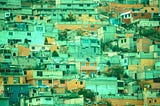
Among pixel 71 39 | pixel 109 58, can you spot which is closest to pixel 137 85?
pixel 109 58

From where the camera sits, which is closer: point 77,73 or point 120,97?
point 120,97

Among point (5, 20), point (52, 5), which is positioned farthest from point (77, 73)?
point (52, 5)

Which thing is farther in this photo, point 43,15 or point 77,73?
point 43,15

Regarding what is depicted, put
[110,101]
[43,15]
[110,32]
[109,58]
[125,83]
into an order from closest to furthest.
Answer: [110,101], [125,83], [109,58], [110,32], [43,15]

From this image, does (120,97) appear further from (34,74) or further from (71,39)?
(71,39)

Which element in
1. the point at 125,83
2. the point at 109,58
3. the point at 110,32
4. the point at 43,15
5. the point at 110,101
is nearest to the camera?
the point at 110,101

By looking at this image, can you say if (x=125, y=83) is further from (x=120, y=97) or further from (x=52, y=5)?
(x=52, y=5)

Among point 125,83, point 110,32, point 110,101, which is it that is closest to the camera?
point 110,101
